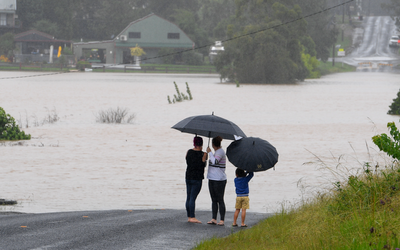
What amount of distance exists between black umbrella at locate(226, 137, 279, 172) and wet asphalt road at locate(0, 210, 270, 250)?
99 centimetres

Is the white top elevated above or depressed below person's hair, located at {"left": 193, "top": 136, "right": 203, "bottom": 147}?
below

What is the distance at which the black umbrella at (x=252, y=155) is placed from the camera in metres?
8.65

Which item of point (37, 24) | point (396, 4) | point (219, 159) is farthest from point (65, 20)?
point (219, 159)

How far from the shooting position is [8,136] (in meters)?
22.7

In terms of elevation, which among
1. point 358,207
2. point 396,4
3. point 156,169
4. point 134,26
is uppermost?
point 396,4

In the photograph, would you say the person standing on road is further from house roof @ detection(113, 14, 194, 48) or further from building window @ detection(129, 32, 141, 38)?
building window @ detection(129, 32, 141, 38)

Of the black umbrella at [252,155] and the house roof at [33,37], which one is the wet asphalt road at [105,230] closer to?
the black umbrella at [252,155]

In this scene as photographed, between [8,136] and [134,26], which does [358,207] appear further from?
[134,26]

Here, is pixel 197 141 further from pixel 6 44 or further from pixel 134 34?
Answer: pixel 134 34

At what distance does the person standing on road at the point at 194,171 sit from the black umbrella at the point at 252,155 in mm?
460

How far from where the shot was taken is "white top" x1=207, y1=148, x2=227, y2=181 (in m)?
9.02

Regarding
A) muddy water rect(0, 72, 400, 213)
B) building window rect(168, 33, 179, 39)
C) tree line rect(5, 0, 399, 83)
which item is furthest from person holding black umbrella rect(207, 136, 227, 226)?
building window rect(168, 33, 179, 39)

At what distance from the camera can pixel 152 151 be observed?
20.7 meters

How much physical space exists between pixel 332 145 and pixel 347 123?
8666 millimetres
